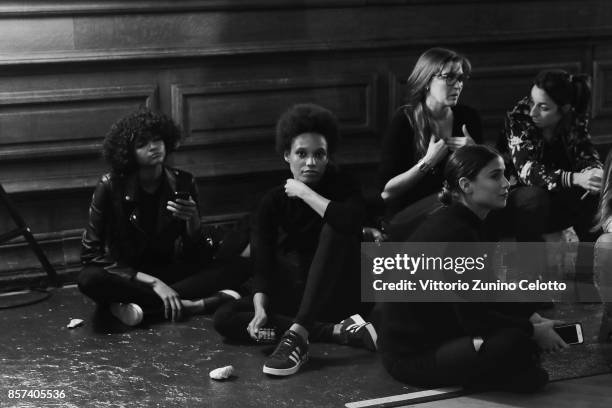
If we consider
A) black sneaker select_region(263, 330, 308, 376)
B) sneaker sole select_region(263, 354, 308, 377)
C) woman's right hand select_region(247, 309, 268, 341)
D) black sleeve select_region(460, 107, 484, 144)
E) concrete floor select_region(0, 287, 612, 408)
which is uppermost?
black sleeve select_region(460, 107, 484, 144)

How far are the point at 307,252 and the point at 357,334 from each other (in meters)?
0.37

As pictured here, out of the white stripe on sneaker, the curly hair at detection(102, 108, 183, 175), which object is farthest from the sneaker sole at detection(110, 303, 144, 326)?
the white stripe on sneaker

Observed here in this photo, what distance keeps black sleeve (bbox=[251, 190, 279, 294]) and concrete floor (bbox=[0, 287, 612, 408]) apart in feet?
0.81

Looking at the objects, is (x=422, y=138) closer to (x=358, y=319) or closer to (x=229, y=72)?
(x=358, y=319)

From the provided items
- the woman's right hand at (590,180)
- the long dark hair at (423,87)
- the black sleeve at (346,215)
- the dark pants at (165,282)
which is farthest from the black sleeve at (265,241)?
the woman's right hand at (590,180)

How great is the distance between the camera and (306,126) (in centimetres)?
361

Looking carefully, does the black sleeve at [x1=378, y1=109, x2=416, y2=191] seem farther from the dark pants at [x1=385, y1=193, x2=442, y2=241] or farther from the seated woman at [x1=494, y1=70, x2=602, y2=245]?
the seated woman at [x1=494, y1=70, x2=602, y2=245]

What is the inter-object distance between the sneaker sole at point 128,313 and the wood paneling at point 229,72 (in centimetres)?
73

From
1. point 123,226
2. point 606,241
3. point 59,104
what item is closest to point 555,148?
point 606,241

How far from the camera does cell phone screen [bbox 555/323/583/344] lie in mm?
3182

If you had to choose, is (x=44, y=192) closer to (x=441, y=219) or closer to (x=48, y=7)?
(x=48, y=7)

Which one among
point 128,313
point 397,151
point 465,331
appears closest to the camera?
point 465,331

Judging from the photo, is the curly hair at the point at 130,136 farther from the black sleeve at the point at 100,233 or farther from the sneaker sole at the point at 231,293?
the sneaker sole at the point at 231,293

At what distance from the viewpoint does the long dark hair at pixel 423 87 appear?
4.04 metres
